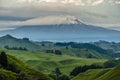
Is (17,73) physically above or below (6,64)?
below

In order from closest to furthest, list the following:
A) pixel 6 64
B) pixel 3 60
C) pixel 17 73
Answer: pixel 17 73 < pixel 3 60 < pixel 6 64

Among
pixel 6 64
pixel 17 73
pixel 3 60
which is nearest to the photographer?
pixel 17 73

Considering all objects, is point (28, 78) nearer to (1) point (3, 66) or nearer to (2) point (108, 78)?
(1) point (3, 66)

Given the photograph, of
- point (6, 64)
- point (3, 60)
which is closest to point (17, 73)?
point (6, 64)

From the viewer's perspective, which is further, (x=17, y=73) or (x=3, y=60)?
(x=3, y=60)

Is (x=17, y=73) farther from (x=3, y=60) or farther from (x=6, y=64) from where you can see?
(x=3, y=60)

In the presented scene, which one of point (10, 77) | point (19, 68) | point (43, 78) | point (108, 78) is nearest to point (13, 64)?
point (19, 68)

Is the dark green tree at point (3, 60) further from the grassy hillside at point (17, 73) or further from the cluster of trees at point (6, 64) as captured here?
the grassy hillside at point (17, 73)

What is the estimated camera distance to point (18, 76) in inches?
5787

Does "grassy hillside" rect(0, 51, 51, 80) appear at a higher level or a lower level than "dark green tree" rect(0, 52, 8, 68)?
lower

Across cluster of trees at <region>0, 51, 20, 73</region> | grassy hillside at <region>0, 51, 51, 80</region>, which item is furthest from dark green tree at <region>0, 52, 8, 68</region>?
grassy hillside at <region>0, 51, 51, 80</region>

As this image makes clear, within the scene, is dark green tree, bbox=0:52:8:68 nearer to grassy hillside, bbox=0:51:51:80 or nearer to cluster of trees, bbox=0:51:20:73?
cluster of trees, bbox=0:51:20:73

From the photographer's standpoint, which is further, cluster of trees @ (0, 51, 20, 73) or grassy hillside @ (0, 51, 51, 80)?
cluster of trees @ (0, 51, 20, 73)

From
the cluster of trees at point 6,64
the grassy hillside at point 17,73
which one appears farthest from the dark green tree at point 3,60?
the grassy hillside at point 17,73
